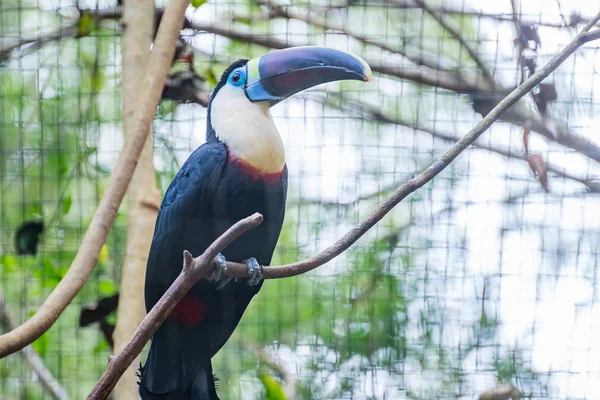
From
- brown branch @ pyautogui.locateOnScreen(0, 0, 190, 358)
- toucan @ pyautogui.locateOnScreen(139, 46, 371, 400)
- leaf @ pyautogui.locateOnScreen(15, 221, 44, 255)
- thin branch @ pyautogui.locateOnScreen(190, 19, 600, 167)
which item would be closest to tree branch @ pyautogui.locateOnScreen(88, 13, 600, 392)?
toucan @ pyautogui.locateOnScreen(139, 46, 371, 400)

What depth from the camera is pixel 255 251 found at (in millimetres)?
1400

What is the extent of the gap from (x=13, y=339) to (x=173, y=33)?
0.78 m

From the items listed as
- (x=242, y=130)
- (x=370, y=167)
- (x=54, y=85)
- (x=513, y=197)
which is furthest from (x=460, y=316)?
(x=54, y=85)

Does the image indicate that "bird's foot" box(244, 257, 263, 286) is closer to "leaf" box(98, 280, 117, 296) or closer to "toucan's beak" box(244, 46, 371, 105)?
"toucan's beak" box(244, 46, 371, 105)

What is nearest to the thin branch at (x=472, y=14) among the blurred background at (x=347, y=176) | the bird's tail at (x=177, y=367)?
the blurred background at (x=347, y=176)

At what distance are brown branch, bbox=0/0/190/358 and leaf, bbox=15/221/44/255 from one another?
0.46 meters

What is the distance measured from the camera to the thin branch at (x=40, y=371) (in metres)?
1.97

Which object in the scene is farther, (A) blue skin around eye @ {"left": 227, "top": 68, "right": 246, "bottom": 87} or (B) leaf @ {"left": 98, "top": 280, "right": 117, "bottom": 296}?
(B) leaf @ {"left": 98, "top": 280, "right": 117, "bottom": 296}

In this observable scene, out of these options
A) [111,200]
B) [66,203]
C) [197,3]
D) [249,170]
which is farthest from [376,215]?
[66,203]

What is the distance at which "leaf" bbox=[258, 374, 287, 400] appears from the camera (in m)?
1.75

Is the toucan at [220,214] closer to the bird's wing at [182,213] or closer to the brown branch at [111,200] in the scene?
the bird's wing at [182,213]

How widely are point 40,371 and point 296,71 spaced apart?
3.77 feet

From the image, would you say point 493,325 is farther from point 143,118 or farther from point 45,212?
point 45,212

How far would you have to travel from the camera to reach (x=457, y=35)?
1777 millimetres
